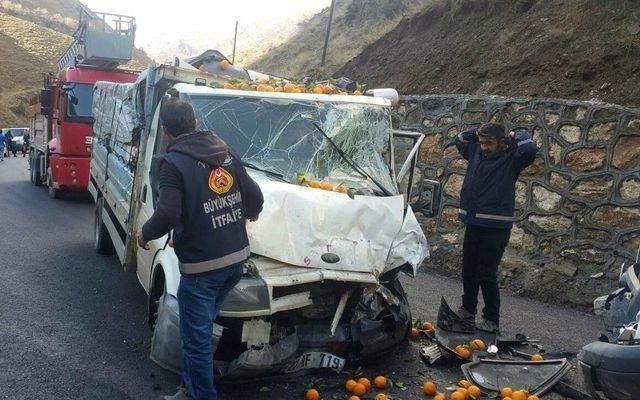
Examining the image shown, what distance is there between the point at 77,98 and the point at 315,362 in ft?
35.0

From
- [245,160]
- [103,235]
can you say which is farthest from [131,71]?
[245,160]

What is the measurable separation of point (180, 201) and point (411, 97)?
723cm

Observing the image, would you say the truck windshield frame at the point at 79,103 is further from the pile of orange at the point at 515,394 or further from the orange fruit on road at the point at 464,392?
the pile of orange at the point at 515,394

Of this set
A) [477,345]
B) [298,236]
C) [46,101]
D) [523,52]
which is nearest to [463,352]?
[477,345]

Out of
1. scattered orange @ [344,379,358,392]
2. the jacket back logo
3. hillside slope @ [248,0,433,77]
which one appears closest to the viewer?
the jacket back logo

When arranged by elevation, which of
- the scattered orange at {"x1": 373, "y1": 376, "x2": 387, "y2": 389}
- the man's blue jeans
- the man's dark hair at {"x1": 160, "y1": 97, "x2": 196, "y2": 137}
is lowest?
the scattered orange at {"x1": 373, "y1": 376, "x2": 387, "y2": 389}

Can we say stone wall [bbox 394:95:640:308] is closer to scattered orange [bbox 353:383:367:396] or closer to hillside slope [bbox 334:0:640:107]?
hillside slope [bbox 334:0:640:107]

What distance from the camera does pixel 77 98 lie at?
516 inches

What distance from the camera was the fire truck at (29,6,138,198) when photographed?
1295 centimetres

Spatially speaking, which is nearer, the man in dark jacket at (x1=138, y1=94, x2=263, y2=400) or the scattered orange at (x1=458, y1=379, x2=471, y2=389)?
the man in dark jacket at (x1=138, y1=94, x2=263, y2=400)

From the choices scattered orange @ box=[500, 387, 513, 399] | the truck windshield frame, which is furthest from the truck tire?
Result: scattered orange @ box=[500, 387, 513, 399]

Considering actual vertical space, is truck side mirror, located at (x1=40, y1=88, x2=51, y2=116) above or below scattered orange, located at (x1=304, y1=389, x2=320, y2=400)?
above

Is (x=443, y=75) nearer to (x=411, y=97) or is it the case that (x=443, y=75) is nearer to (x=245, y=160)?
(x=411, y=97)

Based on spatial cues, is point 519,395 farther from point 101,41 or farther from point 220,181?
point 101,41
